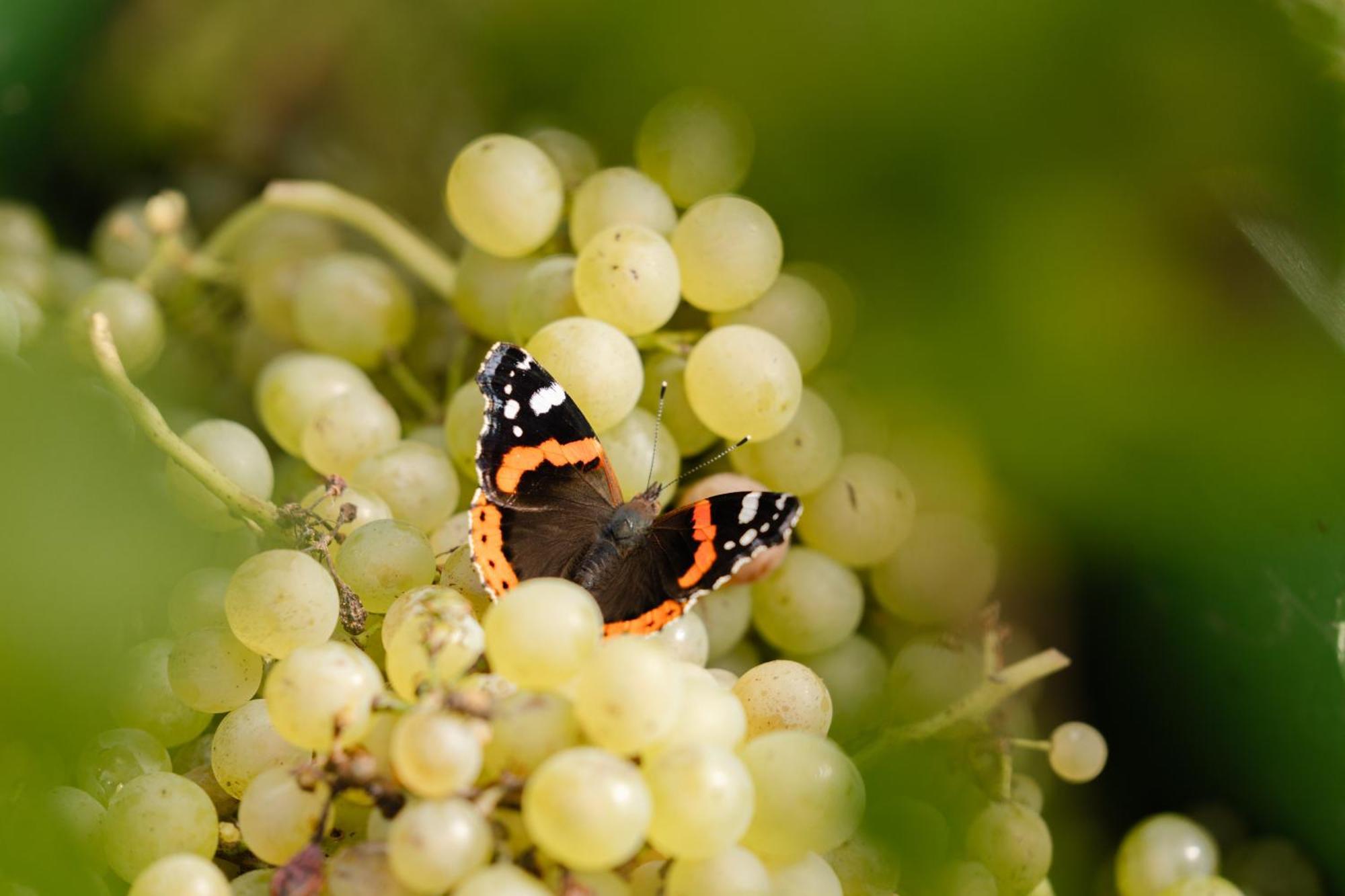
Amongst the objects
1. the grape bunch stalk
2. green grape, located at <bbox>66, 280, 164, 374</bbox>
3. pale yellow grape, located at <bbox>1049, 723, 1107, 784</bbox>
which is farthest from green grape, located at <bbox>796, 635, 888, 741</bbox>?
green grape, located at <bbox>66, 280, 164, 374</bbox>

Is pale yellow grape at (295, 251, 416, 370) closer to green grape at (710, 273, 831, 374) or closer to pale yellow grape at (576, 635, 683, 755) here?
green grape at (710, 273, 831, 374)

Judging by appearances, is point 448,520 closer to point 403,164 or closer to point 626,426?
point 626,426

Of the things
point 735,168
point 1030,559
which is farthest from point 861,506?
point 735,168

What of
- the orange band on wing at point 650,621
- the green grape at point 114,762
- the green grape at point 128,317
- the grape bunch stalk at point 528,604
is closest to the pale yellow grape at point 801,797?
the grape bunch stalk at point 528,604

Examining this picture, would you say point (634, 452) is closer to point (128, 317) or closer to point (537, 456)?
point (537, 456)

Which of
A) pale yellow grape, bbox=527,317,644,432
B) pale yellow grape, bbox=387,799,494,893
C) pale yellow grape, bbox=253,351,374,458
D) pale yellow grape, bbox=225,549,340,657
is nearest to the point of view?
pale yellow grape, bbox=387,799,494,893

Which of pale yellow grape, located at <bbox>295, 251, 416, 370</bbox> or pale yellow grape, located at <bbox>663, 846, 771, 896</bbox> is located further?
pale yellow grape, located at <bbox>295, 251, 416, 370</bbox>
